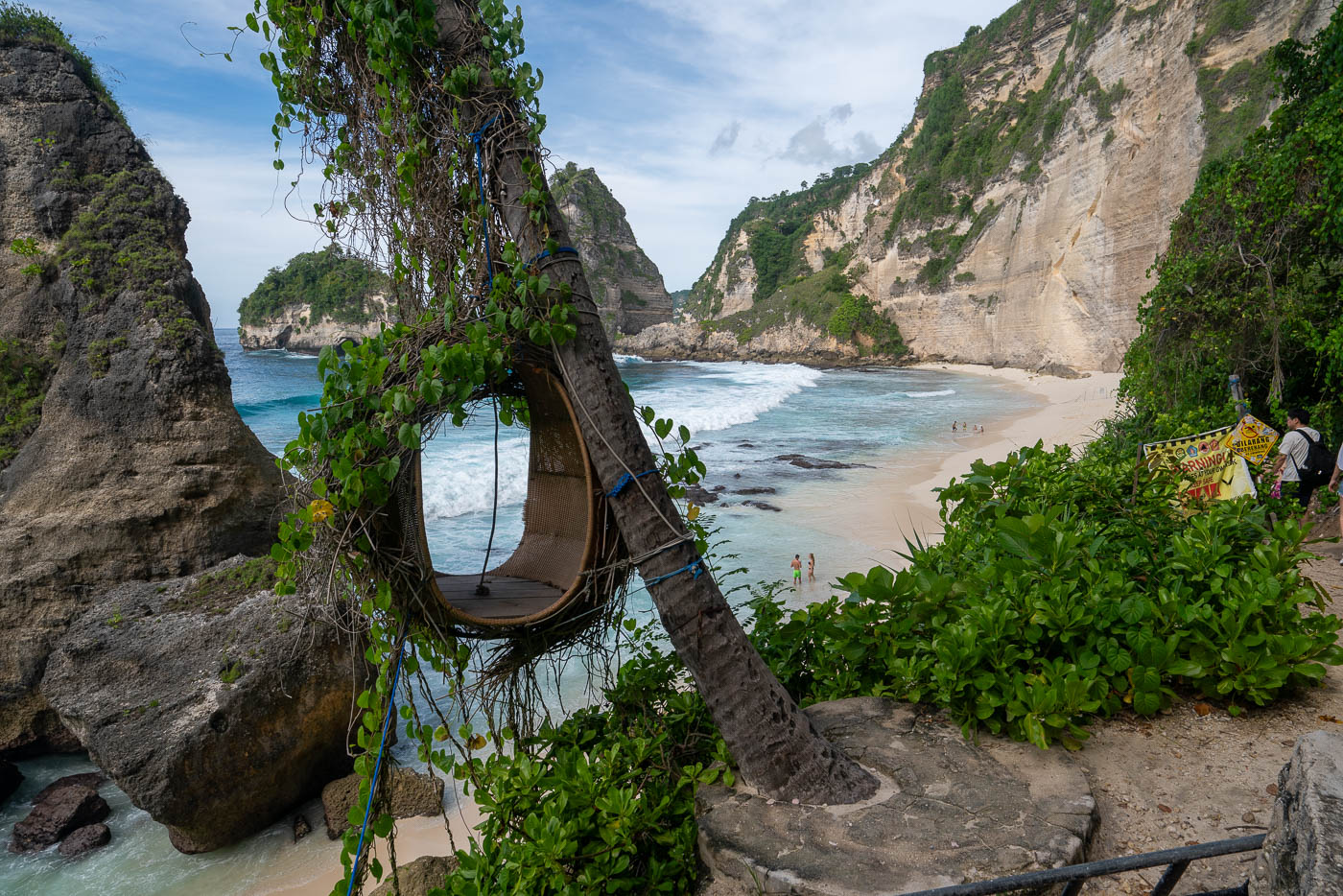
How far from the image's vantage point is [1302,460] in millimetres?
6281

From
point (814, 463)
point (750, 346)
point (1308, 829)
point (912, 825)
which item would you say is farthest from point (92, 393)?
point (750, 346)

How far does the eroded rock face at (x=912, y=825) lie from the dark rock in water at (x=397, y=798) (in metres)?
4.03

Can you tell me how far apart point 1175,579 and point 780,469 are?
1634cm

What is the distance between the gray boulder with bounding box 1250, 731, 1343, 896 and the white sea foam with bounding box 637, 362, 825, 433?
16.6m

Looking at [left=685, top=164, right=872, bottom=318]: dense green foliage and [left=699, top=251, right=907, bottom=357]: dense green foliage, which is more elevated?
[left=685, top=164, right=872, bottom=318]: dense green foliage

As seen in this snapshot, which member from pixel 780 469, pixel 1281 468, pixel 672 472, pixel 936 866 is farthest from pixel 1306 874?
pixel 780 469

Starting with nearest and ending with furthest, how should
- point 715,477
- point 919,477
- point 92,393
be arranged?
point 92,393
point 919,477
point 715,477

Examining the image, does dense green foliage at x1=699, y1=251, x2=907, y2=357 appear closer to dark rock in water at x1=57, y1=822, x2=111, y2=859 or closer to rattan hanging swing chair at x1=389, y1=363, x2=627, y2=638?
dark rock in water at x1=57, y1=822, x2=111, y2=859

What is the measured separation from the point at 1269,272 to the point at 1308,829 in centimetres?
840

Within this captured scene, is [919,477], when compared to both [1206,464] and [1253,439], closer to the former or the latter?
[1253,439]

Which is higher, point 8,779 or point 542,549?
point 542,549

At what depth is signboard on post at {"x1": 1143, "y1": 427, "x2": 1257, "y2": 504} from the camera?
5.13m

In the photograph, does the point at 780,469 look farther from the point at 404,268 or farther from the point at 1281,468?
the point at 404,268

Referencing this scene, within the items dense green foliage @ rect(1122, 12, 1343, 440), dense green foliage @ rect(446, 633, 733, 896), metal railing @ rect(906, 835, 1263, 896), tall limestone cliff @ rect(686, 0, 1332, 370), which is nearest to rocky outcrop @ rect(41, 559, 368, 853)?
dense green foliage @ rect(446, 633, 733, 896)
